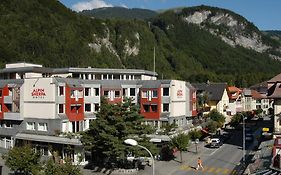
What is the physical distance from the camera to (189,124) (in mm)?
70062

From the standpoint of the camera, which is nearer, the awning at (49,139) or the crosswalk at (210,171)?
the crosswalk at (210,171)

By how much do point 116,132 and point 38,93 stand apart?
47.7 feet

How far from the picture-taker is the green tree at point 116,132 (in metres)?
45.1

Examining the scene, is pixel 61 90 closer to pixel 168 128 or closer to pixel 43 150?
pixel 43 150

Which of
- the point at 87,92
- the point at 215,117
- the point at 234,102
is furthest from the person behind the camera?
the point at 234,102

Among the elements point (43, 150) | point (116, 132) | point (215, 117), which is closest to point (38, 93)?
point (43, 150)

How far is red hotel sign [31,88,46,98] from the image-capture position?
55203 mm

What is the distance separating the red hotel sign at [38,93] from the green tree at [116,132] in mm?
9678

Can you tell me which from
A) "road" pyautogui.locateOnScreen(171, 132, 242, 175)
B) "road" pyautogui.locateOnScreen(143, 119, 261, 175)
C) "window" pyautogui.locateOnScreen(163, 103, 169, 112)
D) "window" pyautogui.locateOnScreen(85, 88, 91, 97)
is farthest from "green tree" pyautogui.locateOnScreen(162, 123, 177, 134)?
"window" pyautogui.locateOnScreen(85, 88, 91, 97)

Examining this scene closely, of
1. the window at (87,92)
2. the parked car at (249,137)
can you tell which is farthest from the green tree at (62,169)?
the parked car at (249,137)

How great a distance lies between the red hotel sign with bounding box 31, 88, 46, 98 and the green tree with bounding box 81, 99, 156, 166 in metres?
9.68

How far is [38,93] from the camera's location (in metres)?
55.7

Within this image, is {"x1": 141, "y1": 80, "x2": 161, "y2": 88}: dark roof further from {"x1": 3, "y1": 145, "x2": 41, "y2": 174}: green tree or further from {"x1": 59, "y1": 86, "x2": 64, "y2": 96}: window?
{"x1": 3, "y1": 145, "x2": 41, "y2": 174}: green tree

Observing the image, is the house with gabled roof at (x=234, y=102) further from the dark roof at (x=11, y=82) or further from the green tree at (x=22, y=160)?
the green tree at (x=22, y=160)
